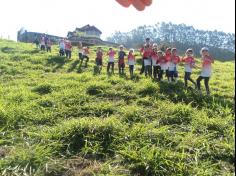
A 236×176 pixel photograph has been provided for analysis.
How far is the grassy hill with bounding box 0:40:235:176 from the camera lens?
5164mm

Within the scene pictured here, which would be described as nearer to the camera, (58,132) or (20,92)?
(58,132)

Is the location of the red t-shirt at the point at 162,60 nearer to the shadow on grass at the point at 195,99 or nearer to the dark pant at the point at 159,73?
the dark pant at the point at 159,73

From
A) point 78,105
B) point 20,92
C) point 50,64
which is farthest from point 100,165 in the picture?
point 50,64

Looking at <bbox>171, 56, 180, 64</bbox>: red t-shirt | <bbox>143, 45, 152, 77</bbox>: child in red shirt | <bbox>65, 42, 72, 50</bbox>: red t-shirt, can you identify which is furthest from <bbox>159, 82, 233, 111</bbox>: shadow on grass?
<bbox>65, 42, 72, 50</bbox>: red t-shirt

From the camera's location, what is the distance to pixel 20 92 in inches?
363

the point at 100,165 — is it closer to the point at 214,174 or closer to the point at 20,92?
the point at 214,174

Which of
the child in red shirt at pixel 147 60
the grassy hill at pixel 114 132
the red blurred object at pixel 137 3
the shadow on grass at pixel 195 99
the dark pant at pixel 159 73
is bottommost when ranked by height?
the grassy hill at pixel 114 132

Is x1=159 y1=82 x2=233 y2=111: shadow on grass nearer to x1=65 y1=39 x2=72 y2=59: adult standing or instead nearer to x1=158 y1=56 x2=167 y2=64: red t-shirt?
x1=158 y1=56 x2=167 y2=64: red t-shirt

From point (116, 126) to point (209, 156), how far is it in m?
1.61

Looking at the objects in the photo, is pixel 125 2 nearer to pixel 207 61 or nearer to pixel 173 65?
pixel 207 61

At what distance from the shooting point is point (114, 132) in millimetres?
6227

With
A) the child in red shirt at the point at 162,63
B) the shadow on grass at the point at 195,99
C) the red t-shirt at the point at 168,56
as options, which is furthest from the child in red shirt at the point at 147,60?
the shadow on grass at the point at 195,99

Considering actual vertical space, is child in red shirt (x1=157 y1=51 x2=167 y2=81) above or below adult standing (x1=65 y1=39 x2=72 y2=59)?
below

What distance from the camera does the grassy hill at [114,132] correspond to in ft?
16.9
